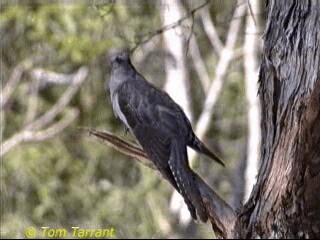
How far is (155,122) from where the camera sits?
687 centimetres

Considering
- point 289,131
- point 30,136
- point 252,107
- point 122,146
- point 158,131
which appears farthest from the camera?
point 252,107

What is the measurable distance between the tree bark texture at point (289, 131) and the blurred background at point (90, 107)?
5.87 meters

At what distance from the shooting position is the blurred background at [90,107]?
11.7m

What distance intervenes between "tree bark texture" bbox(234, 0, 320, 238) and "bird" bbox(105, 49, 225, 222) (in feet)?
2.64

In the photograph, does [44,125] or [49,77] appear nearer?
[44,125]

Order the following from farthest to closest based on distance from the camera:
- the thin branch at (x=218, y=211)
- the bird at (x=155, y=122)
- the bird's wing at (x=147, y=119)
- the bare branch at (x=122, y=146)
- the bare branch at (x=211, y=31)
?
the bare branch at (x=211, y=31)
the bird's wing at (x=147, y=119)
the bird at (x=155, y=122)
the bare branch at (x=122, y=146)
the thin branch at (x=218, y=211)

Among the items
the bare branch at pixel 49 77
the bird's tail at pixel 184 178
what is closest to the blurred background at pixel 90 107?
the bare branch at pixel 49 77

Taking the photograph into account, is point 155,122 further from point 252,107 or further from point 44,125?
point 44,125

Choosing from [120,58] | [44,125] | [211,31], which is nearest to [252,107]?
[211,31]

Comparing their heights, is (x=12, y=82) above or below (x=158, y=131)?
below

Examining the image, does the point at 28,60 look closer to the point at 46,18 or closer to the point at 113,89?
the point at 46,18

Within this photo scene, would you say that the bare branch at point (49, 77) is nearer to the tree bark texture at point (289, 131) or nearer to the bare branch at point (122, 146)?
the bare branch at point (122, 146)

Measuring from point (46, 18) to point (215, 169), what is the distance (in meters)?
3.30

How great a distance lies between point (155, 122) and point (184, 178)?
94 cm
